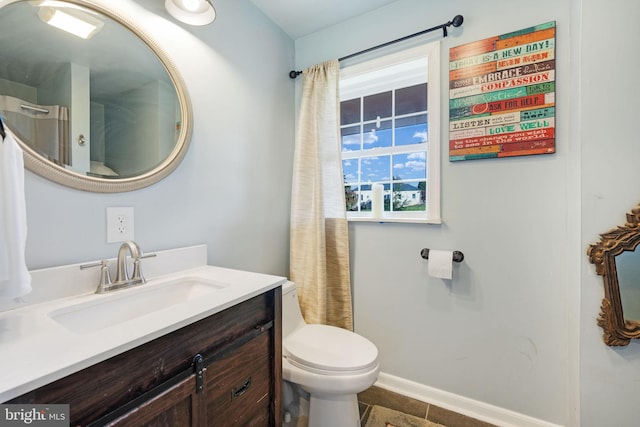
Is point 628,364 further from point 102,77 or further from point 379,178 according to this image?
point 102,77

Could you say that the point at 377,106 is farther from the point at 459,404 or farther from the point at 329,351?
the point at 459,404

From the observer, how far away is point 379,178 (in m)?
1.95

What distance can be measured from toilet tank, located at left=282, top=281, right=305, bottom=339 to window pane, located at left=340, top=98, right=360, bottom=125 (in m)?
1.23

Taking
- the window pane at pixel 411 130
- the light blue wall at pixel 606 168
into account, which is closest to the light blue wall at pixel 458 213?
the light blue wall at pixel 606 168

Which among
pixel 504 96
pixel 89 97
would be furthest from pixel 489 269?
pixel 89 97

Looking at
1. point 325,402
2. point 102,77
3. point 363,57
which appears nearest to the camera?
point 102,77

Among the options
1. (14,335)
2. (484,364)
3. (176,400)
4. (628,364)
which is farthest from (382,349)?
(14,335)

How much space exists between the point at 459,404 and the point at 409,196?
1255 mm

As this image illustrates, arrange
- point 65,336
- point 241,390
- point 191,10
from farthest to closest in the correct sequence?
point 191,10
point 241,390
point 65,336

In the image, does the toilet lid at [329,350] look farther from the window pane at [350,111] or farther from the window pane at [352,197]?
the window pane at [350,111]

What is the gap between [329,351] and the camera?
1.38 metres

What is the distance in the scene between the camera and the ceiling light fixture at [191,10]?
1213mm

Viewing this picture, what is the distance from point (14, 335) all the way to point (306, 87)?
1839mm

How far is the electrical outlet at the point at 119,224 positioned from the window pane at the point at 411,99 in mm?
1629
